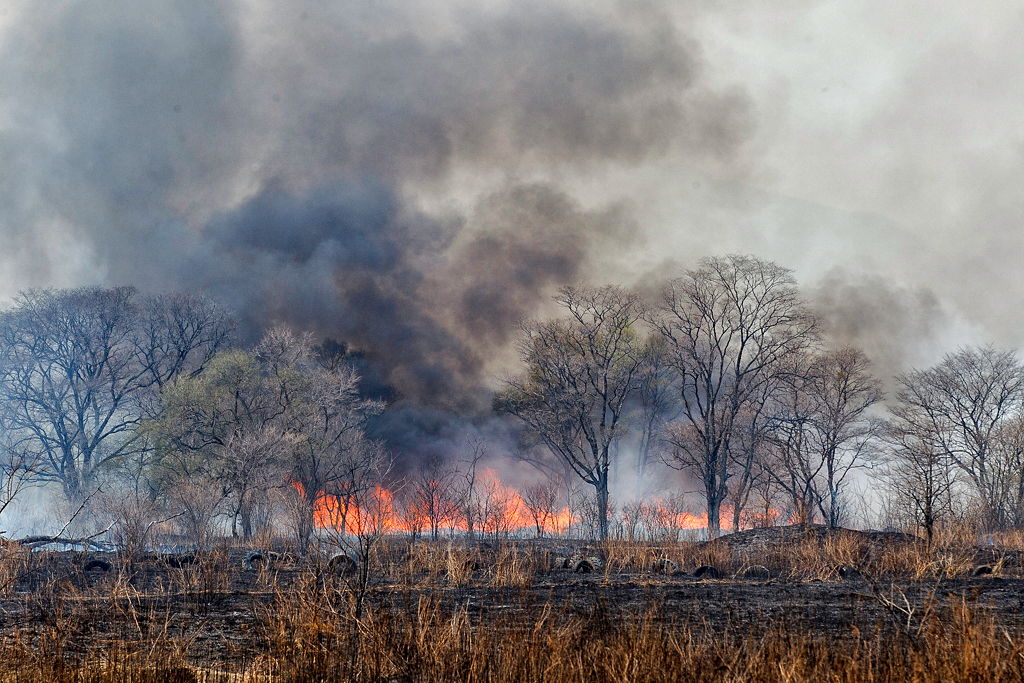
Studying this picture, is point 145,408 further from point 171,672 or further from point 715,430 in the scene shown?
point 171,672

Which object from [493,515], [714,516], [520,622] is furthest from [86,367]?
[520,622]

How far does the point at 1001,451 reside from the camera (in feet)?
132

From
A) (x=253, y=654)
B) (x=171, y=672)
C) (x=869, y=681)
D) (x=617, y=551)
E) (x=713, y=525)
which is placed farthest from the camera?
(x=713, y=525)

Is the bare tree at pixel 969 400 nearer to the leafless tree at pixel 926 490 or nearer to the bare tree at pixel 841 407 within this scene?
the bare tree at pixel 841 407

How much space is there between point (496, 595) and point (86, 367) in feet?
123

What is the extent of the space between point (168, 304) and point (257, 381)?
9296 mm

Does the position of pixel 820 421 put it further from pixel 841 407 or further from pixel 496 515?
pixel 496 515

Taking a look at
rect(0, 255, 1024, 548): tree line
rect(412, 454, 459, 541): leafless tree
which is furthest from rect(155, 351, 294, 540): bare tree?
rect(412, 454, 459, 541): leafless tree

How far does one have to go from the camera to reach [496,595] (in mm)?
11672

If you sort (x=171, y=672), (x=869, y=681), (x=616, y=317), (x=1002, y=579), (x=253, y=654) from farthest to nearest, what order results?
(x=616, y=317) → (x=1002, y=579) → (x=253, y=654) → (x=171, y=672) → (x=869, y=681)

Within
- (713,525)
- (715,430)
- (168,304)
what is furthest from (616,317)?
(168,304)

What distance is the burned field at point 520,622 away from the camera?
Result: 6.28m

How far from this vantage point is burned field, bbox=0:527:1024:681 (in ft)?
20.6

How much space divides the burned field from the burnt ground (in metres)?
0.07
